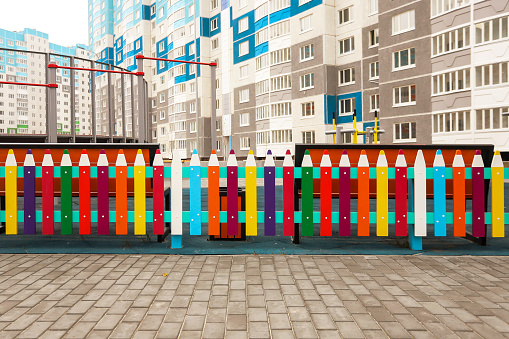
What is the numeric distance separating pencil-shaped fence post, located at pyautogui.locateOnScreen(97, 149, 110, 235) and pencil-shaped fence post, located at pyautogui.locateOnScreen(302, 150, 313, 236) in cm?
253

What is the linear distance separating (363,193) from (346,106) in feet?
108

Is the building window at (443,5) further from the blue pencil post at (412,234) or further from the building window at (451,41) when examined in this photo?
the blue pencil post at (412,234)

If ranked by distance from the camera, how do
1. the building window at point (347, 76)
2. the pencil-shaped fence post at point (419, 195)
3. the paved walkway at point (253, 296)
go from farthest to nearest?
the building window at point (347, 76)
the pencil-shaped fence post at point (419, 195)
the paved walkway at point (253, 296)

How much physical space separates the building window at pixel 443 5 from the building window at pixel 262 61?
61.4ft

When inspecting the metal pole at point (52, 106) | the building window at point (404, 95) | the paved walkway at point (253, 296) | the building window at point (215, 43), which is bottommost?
the paved walkway at point (253, 296)

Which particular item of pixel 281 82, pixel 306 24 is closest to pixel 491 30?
pixel 306 24

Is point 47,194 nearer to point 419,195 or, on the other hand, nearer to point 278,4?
point 419,195

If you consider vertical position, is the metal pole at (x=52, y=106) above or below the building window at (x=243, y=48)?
below

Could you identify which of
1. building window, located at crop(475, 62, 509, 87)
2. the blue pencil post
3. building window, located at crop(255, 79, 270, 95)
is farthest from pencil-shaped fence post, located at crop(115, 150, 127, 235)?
building window, located at crop(255, 79, 270, 95)

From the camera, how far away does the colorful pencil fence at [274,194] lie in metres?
5.17

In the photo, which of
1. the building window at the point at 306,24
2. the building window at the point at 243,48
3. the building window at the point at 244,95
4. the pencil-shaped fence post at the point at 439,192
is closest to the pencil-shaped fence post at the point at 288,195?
the pencil-shaped fence post at the point at 439,192

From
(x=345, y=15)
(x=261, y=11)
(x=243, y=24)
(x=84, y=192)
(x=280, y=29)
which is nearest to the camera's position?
(x=84, y=192)

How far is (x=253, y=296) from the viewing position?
11.7ft

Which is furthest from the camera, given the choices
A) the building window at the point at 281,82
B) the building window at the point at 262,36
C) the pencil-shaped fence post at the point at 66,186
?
the building window at the point at 262,36
